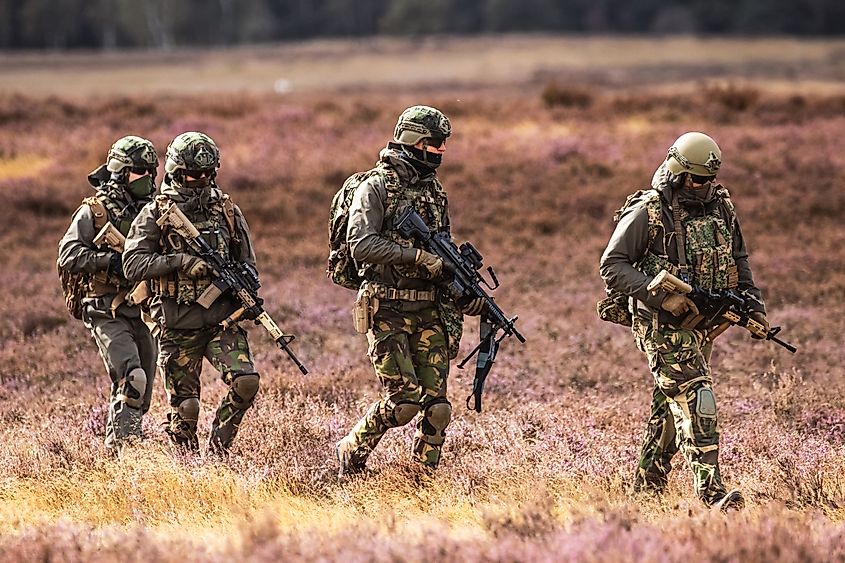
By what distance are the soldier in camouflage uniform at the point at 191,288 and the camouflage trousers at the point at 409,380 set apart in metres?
0.89

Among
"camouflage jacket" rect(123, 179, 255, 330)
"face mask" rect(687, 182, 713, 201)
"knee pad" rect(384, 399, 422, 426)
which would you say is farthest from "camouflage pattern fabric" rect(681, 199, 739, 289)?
"camouflage jacket" rect(123, 179, 255, 330)

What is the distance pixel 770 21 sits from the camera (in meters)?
79.6

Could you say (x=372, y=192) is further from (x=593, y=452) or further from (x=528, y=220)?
(x=528, y=220)

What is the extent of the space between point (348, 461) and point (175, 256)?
1.70m

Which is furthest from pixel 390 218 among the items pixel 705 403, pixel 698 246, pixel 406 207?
pixel 705 403

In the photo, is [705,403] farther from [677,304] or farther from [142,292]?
[142,292]

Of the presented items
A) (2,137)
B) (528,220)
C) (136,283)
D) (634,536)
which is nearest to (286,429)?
(136,283)

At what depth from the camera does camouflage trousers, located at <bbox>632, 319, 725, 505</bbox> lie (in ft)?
20.4

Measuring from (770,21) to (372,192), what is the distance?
260 ft

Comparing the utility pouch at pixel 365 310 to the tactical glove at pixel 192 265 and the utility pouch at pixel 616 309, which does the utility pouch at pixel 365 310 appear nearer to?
the tactical glove at pixel 192 265

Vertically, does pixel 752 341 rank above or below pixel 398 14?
below

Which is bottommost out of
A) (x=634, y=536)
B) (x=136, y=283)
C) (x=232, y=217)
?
(x=634, y=536)

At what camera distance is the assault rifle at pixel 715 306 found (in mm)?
6301

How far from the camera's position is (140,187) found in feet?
26.2
